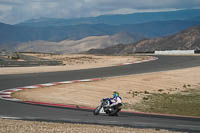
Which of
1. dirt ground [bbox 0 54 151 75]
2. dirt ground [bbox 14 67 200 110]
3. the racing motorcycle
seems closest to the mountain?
dirt ground [bbox 0 54 151 75]

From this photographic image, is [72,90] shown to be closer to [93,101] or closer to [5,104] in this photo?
[93,101]

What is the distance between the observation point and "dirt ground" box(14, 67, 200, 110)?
779 inches

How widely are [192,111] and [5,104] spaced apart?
8313 millimetres

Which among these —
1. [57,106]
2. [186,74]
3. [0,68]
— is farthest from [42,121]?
[0,68]

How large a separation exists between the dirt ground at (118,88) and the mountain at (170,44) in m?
96.9

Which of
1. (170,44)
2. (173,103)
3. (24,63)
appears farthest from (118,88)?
(170,44)

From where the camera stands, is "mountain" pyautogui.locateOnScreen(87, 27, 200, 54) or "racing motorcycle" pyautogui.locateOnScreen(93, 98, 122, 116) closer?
"racing motorcycle" pyautogui.locateOnScreen(93, 98, 122, 116)

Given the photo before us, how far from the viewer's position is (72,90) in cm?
2247

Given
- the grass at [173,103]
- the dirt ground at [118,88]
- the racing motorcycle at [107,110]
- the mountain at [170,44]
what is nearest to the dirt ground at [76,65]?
the dirt ground at [118,88]

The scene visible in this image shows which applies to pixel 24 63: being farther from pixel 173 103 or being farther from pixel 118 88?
pixel 173 103

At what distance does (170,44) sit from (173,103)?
134930 millimetres

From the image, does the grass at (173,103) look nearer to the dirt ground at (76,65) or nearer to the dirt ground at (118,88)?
the dirt ground at (118,88)

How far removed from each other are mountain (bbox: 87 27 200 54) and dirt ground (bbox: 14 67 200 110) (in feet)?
318

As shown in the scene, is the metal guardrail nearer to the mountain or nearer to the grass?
the grass
